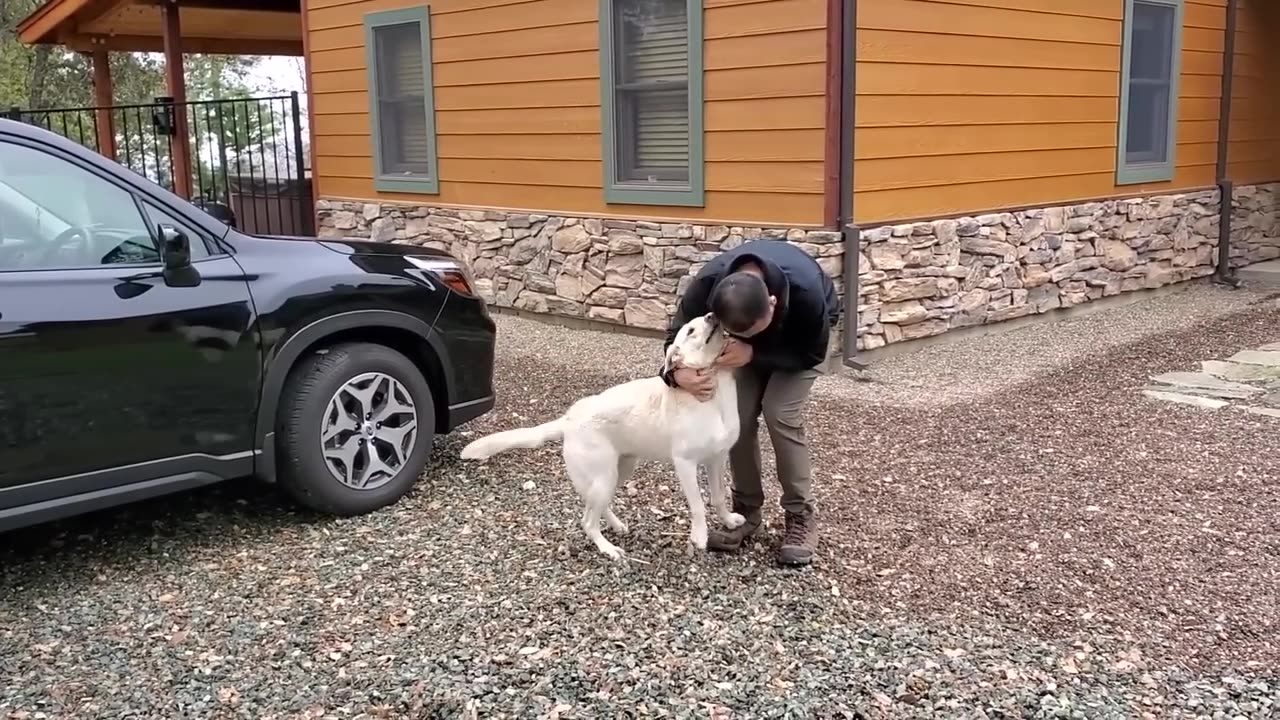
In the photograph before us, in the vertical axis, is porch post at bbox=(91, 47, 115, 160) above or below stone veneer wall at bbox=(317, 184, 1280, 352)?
above

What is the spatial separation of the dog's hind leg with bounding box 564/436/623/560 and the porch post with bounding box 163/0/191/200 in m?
9.63

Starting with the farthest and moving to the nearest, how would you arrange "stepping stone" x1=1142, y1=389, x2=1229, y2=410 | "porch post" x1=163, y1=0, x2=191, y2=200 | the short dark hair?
"porch post" x1=163, y1=0, x2=191, y2=200, "stepping stone" x1=1142, y1=389, x2=1229, y2=410, the short dark hair

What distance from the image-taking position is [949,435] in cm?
601

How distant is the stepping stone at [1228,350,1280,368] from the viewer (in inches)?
300

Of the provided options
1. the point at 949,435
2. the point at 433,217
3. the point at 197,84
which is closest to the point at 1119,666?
the point at 949,435

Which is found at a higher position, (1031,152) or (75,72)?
(75,72)

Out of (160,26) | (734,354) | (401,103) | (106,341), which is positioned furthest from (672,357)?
(160,26)

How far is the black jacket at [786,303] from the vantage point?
12.3ft

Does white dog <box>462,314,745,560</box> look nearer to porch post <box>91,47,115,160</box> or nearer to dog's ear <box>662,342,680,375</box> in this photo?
dog's ear <box>662,342,680,375</box>

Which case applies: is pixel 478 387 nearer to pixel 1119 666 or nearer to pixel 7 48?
pixel 1119 666

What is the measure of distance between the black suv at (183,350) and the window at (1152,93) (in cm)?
736

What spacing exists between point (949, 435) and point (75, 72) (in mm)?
23527

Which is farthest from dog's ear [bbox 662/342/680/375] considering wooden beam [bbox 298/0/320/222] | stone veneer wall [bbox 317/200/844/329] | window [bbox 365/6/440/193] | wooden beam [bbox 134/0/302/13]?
wooden beam [bbox 134/0/302/13]

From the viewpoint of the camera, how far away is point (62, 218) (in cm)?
420
